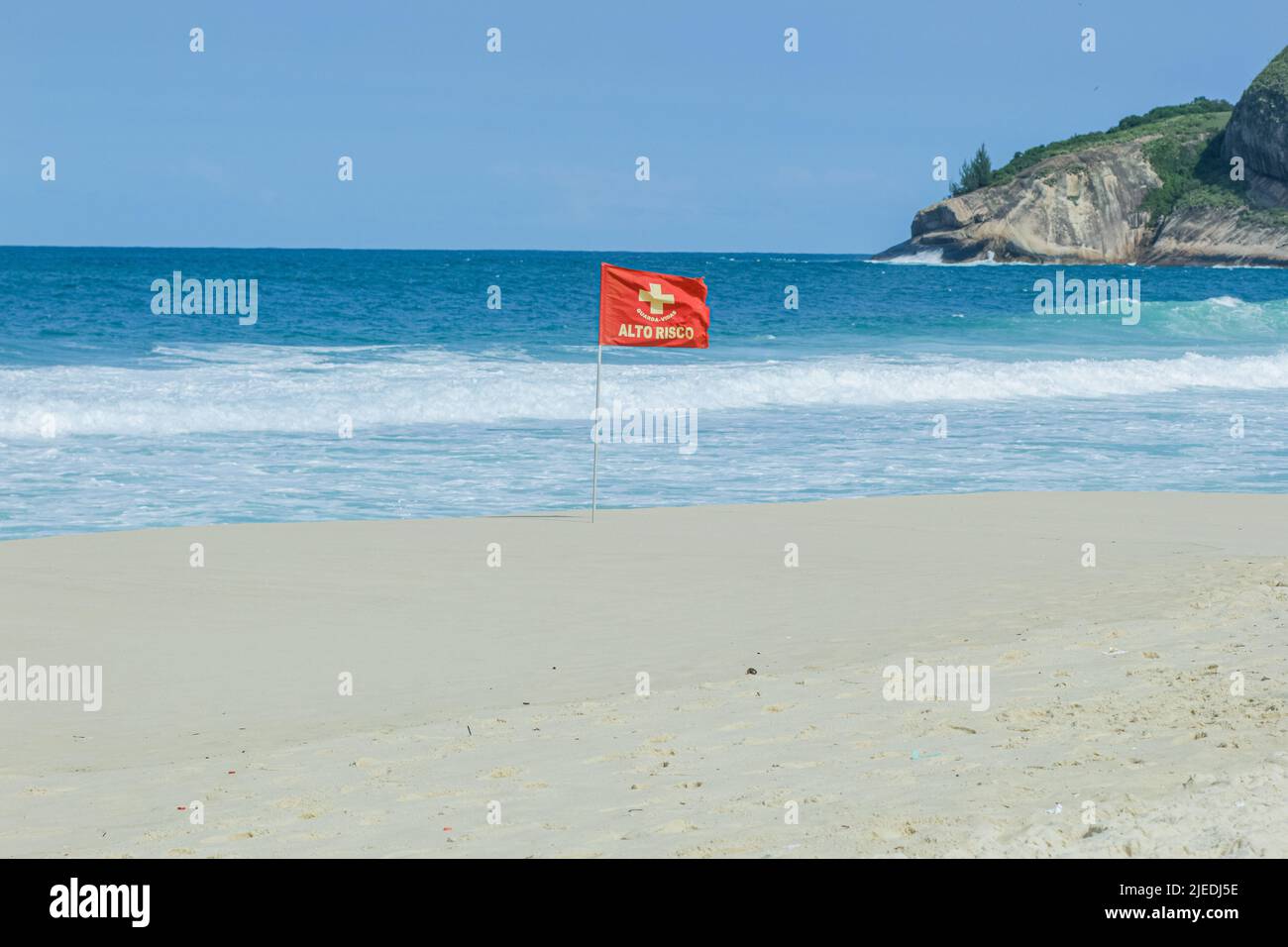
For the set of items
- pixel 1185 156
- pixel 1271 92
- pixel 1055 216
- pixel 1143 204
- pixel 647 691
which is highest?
pixel 1271 92

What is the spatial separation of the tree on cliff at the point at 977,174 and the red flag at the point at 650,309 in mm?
149257

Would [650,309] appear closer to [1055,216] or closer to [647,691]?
[647,691]

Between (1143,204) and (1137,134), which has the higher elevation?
(1137,134)

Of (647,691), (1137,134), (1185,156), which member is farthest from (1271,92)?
(647,691)

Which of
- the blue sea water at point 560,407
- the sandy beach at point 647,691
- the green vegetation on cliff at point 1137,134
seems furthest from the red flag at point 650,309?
the green vegetation on cliff at point 1137,134

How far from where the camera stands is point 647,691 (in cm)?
747

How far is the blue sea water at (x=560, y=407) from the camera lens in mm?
16062

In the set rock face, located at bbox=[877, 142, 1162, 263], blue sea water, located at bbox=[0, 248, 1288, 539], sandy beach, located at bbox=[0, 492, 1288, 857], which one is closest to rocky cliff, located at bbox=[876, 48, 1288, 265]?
rock face, located at bbox=[877, 142, 1162, 263]

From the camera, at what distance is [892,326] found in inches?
1849

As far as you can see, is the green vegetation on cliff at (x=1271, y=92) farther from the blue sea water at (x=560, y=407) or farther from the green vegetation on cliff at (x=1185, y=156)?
the blue sea water at (x=560, y=407)

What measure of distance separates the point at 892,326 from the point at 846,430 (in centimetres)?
2530

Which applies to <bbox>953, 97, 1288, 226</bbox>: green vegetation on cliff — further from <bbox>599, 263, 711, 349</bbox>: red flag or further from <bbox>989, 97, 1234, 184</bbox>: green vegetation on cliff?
<bbox>599, 263, 711, 349</bbox>: red flag

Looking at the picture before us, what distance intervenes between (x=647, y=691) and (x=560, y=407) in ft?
56.8

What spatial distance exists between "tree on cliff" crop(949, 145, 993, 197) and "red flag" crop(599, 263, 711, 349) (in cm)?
14926
